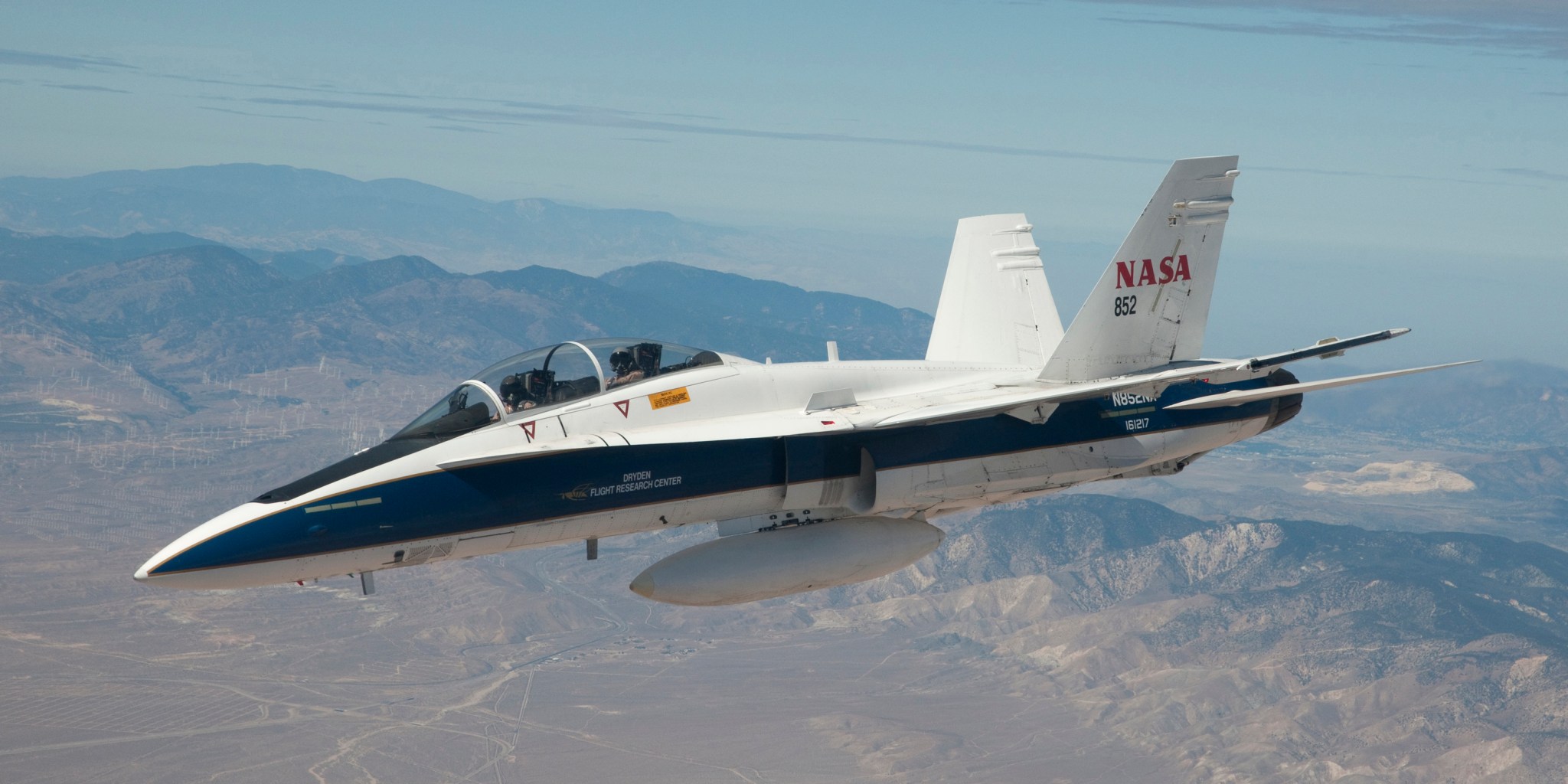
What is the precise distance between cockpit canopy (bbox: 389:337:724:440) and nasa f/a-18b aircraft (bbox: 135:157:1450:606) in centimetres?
4

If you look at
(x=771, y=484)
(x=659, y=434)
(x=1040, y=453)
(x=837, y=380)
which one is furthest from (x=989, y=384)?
(x=659, y=434)

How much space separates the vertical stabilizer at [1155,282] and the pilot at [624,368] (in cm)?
870

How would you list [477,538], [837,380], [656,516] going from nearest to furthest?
[477,538]
[656,516]
[837,380]

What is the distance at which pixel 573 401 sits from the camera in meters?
21.0

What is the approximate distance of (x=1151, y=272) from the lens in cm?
2595

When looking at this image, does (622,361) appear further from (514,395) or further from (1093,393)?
(1093,393)

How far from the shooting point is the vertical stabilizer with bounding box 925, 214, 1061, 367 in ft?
102

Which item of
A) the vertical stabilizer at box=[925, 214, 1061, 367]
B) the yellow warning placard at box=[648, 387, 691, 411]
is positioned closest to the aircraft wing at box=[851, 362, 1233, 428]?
the yellow warning placard at box=[648, 387, 691, 411]

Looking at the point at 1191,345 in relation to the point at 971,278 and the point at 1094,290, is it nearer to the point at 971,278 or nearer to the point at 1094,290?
the point at 1094,290

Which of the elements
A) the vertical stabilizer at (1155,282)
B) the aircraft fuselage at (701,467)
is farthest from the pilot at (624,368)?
the vertical stabilizer at (1155,282)

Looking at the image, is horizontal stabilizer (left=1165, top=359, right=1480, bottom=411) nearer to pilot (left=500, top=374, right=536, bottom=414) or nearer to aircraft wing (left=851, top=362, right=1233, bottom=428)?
aircraft wing (left=851, top=362, right=1233, bottom=428)

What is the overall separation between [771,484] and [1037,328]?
36.9ft

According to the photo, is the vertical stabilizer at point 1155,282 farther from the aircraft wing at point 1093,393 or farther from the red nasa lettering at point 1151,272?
the aircraft wing at point 1093,393

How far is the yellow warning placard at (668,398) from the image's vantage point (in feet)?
71.4
